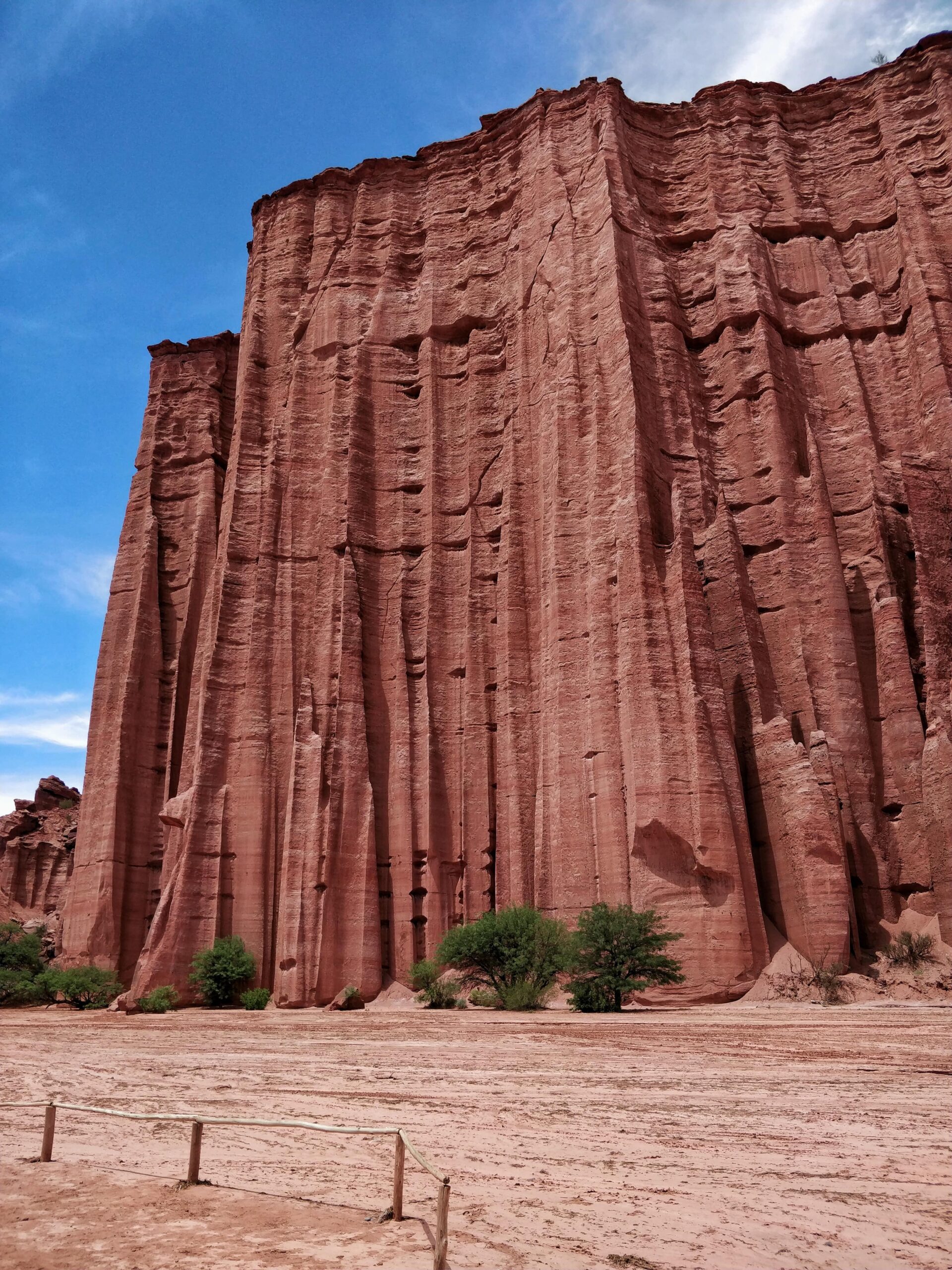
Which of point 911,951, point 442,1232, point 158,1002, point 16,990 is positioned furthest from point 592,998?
point 16,990

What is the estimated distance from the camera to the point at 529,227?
32.7 meters

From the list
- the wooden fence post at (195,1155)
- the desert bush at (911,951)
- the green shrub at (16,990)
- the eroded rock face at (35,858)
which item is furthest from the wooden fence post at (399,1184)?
the eroded rock face at (35,858)

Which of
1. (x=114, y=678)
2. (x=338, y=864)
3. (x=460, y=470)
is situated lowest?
(x=338, y=864)

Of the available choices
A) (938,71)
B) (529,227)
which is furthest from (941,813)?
(938,71)

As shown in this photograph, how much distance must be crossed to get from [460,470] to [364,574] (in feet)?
15.5

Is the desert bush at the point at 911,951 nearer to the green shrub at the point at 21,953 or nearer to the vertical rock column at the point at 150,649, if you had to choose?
the vertical rock column at the point at 150,649

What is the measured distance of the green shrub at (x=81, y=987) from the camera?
28.1 metres

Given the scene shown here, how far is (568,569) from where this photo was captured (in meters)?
26.0

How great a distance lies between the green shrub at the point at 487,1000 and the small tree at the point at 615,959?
1.95 meters

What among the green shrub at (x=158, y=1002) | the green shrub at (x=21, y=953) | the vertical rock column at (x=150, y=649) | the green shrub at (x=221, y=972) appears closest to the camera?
the green shrub at (x=158, y=1002)

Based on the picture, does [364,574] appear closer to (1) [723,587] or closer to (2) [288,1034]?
(1) [723,587]

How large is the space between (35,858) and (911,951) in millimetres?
44871

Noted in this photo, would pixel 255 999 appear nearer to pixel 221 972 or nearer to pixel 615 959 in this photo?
pixel 221 972

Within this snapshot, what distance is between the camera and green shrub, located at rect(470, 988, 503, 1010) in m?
20.0
